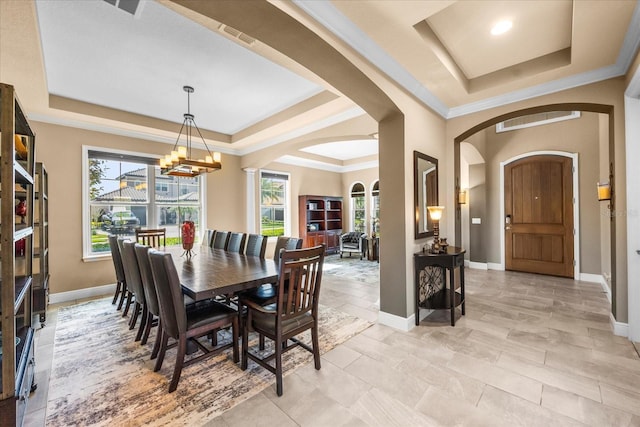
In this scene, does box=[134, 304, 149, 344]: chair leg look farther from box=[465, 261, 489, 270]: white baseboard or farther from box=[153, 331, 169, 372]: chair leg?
box=[465, 261, 489, 270]: white baseboard

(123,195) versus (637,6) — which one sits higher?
(637,6)

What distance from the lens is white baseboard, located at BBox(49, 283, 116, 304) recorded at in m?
4.10

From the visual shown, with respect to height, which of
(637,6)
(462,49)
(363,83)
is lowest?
(363,83)

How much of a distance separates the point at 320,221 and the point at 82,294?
17.9 feet

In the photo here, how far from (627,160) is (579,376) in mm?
2038

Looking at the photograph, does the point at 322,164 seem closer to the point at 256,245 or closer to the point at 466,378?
the point at 256,245

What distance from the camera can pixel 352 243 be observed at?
25.3ft

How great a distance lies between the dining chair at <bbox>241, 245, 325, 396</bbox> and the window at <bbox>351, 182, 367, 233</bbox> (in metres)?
6.48

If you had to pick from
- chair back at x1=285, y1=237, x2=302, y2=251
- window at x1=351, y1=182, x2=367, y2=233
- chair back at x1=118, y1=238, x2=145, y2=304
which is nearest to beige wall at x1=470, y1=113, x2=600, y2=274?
window at x1=351, y1=182, x2=367, y2=233

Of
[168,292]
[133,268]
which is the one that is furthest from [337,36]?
[133,268]

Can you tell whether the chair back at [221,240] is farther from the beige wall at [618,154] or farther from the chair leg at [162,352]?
the beige wall at [618,154]

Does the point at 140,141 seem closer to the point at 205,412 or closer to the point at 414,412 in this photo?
the point at 205,412

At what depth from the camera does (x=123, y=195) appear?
4824 mm

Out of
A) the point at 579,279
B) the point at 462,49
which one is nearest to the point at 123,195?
the point at 462,49
